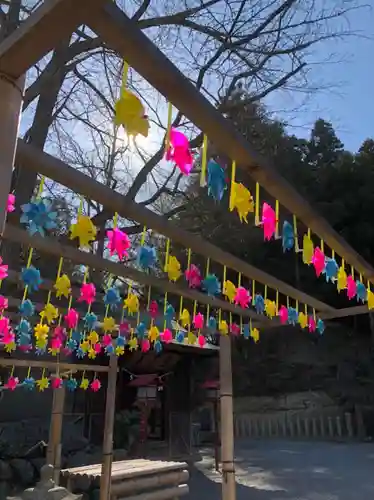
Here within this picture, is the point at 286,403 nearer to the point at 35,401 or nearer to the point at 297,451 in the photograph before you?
the point at 297,451

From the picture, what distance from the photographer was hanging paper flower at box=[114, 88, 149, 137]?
63.2 inches

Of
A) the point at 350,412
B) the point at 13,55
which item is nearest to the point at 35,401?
the point at 13,55

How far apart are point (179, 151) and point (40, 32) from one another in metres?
0.69

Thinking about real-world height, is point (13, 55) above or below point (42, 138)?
below

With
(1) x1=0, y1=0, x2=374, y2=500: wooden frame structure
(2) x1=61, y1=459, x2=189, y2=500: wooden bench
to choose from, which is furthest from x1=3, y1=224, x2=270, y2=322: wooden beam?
(2) x1=61, y1=459, x2=189, y2=500: wooden bench

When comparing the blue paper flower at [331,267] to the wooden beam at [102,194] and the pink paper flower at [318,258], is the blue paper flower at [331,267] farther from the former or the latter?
the wooden beam at [102,194]

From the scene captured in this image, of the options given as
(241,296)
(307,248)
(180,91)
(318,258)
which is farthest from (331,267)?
(180,91)

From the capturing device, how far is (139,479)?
6395mm

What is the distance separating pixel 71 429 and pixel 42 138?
7282mm

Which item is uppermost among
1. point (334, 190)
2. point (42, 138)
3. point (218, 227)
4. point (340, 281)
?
point (334, 190)

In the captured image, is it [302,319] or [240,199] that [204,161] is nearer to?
[240,199]

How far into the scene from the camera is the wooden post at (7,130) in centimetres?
141

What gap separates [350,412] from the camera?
61.1 ft

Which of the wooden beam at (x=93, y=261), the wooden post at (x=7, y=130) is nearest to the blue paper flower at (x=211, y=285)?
the wooden beam at (x=93, y=261)
